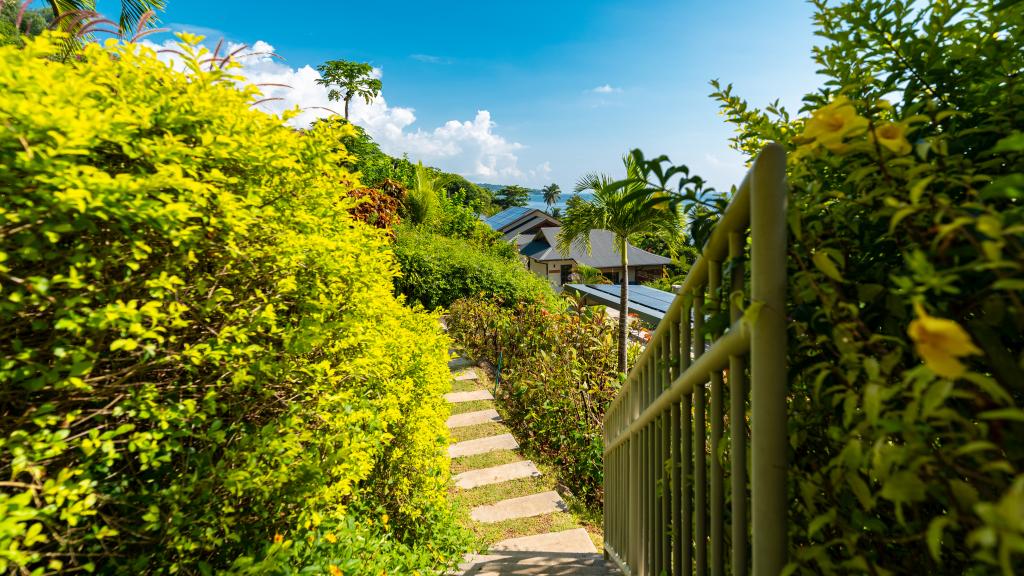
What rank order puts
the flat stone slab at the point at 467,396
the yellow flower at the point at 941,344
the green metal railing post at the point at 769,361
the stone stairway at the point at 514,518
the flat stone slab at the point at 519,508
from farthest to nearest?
the flat stone slab at the point at 467,396 → the flat stone slab at the point at 519,508 → the stone stairway at the point at 514,518 → the green metal railing post at the point at 769,361 → the yellow flower at the point at 941,344

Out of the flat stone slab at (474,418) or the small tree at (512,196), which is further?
the small tree at (512,196)

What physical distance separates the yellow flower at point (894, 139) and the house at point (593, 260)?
2787 cm

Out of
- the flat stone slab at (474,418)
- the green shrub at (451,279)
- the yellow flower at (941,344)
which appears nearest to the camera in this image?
the yellow flower at (941,344)

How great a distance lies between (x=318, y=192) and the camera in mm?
2209

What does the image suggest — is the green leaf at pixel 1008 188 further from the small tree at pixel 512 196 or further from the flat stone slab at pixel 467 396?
the small tree at pixel 512 196

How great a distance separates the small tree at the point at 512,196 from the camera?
7256 centimetres

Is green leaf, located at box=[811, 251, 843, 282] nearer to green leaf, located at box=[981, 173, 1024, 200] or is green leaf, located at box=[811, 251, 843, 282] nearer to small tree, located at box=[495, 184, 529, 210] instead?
green leaf, located at box=[981, 173, 1024, 200]

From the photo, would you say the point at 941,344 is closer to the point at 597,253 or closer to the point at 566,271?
the point at 597,253

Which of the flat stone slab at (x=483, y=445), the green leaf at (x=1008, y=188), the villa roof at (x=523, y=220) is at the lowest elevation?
the flat stone slab at (x=483, y=445)

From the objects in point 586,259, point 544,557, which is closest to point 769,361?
point 544,557

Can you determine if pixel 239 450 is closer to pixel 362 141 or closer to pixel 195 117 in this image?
pixel 195 117

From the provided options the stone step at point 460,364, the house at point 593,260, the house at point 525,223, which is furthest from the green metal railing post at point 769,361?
the house at point 525,223

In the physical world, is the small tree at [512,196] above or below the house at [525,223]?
above

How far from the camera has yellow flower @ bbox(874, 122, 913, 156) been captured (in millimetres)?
653
